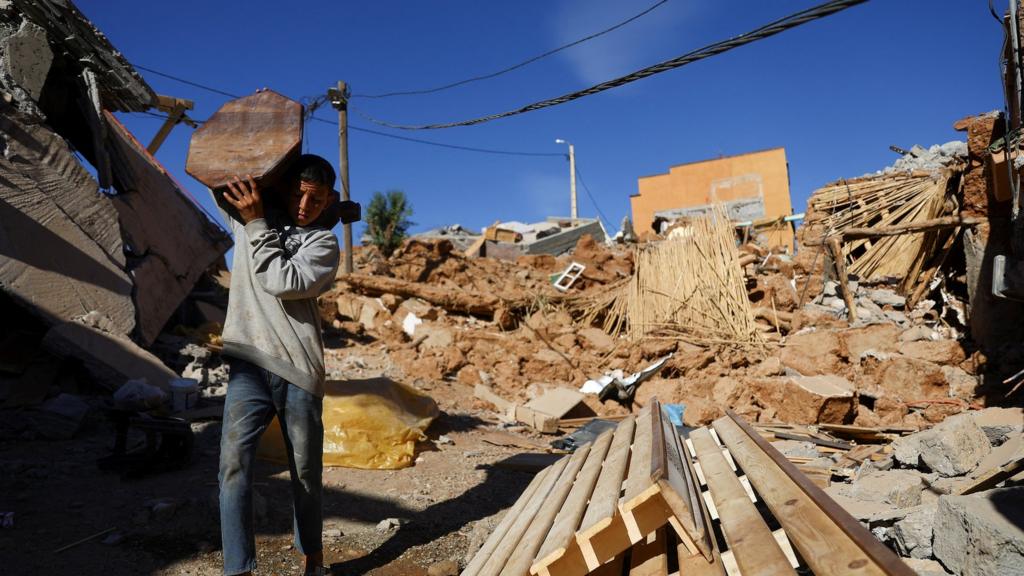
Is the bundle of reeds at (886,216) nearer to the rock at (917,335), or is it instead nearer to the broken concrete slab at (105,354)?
the rock at (917,335)

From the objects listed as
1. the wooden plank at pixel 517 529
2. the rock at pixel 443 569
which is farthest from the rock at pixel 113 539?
the wooden plank at pixel 517 529

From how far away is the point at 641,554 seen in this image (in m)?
2.25

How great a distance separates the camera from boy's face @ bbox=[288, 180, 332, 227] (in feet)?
9.08

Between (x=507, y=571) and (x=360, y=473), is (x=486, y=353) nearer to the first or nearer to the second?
(x=360, y=473)

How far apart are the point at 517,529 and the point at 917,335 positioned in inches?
293

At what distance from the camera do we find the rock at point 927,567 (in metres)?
2.66

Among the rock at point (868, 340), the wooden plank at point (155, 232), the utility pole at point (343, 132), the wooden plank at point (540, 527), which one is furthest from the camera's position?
the utility pole at point (343, 132)

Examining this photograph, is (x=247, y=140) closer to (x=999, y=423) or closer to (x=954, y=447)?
(x=954, y=447)

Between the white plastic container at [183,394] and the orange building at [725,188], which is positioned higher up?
the orange building at [725,188]

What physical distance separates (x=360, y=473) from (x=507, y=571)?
110 inches

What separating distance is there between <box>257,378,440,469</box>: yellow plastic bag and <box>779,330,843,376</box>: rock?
4.95 meters

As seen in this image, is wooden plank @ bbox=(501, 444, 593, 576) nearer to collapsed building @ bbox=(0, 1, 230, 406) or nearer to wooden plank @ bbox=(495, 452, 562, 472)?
wooden plank @ bbox=(495, 452, 562, 472)

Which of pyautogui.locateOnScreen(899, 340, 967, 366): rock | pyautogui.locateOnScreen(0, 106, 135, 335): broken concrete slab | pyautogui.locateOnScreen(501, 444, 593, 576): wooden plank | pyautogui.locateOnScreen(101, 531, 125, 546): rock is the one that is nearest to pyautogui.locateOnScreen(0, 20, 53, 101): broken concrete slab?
pyautogui.locateOnScreen(0, 106, 135, 335): broken concrete slab

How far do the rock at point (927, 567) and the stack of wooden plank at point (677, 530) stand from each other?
0.64 meters
